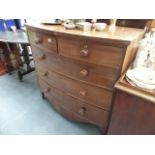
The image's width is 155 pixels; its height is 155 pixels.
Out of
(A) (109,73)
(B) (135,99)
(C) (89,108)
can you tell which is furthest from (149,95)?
(C) (89,108)

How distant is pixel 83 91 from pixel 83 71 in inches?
7.8

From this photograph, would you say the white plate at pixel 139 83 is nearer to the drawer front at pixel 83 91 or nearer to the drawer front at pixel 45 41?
the drawer front at pixel 83 91

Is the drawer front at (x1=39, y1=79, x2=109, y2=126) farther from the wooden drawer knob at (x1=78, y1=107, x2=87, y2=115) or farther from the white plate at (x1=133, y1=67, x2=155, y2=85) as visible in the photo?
the white plate at (x1=133, y1=67, x2=155, y2=85)

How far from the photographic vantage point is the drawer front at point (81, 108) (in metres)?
1.13

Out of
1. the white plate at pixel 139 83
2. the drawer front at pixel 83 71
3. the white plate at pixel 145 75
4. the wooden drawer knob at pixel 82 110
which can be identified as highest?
the white plate at pixel 145 75

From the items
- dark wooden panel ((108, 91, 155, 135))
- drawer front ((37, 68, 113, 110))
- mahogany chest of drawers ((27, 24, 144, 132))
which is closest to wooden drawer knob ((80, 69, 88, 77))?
mahogany chest of drawers ((27, 24, 144, 132))

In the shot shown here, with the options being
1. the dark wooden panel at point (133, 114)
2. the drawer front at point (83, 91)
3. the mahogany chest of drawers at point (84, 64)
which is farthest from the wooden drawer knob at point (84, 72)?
the dark wooden panel at point (133, 114)

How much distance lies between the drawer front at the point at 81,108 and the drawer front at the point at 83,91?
60 millimetres

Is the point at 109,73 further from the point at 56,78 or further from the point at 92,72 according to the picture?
the point at 56,78

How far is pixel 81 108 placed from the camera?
3.98 feet

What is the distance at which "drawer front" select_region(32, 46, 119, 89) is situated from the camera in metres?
0.88
